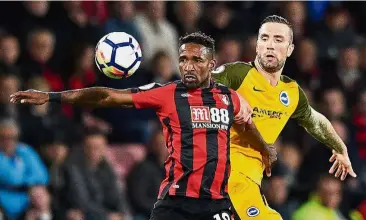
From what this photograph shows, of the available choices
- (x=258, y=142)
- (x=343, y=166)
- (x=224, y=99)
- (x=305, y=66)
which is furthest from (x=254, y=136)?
(x=305, y=66)

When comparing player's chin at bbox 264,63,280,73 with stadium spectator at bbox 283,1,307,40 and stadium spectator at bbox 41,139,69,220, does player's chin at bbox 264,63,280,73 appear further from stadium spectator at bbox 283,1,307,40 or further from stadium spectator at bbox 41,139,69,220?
stadium spectator at bbox 283,1,307,40

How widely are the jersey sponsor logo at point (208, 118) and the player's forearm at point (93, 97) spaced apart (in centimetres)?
57

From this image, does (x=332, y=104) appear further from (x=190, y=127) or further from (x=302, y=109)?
(x=190, y=127)

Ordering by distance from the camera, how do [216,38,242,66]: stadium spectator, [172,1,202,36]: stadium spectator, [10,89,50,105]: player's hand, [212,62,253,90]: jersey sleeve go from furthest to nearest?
1. [172,1,202,36]: stadium spectator
2. [216,38,242,66]: stadium spectator
3. [212,62,253,90]: jersey sleeve
4. [10,89,50,105]: player's hand

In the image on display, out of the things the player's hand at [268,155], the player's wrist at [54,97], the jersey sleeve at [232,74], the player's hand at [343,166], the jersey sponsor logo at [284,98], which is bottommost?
the player's hand at [343,166]

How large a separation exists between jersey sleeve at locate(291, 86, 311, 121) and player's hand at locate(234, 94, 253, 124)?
79 centimetres

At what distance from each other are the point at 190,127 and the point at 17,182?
4.01 metres

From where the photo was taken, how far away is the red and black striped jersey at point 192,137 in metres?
7.53

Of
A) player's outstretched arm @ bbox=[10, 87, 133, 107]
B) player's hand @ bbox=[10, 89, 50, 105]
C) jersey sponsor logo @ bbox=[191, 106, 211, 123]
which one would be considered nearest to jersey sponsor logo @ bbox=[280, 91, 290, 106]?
jersey sponsor logo @ bbox=[191, 106, 211, 123]

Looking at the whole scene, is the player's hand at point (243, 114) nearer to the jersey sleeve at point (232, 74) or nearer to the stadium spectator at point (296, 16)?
the jersey sleeve at point (232, 74)

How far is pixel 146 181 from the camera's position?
1195 centimetres

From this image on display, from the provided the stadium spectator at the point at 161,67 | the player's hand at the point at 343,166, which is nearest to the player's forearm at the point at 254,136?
the player's hand at the point at 343,166

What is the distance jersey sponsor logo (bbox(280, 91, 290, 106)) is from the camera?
28.1ft

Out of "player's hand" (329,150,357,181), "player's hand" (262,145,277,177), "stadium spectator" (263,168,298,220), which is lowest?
"stadium spectator" (263,168,298,220)
